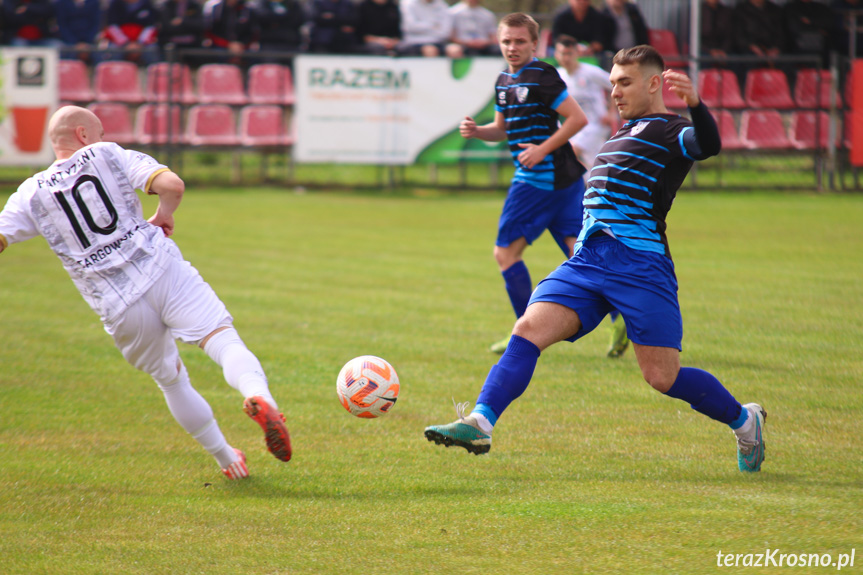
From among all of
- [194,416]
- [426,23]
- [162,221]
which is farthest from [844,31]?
[194,416]

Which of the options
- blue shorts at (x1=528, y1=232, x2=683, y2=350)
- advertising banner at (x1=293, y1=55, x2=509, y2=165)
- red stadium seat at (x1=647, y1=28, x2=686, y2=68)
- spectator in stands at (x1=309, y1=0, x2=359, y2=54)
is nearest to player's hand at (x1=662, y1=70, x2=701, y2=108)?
blue shorts at (x1=528, y1=232, x2=683, y2=350)

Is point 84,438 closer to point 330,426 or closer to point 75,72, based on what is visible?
point 330,426

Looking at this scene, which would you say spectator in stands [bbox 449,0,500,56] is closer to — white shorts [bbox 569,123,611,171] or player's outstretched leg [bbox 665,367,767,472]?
white shorts [bbox 569,123,611,171]

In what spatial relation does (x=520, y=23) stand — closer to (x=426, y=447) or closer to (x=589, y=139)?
(x=426, y=447)

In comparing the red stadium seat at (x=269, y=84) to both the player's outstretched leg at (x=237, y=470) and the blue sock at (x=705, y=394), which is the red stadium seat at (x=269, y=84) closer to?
the player's outstretched leg at (x=237, y=470)

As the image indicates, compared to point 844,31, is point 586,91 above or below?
below

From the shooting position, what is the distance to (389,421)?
545cm

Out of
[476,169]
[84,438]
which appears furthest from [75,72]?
[84,438]

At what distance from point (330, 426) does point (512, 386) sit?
1.51m

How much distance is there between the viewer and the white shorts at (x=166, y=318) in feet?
13.6

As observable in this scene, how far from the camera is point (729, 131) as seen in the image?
57.6 ft

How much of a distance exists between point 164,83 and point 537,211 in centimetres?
1218

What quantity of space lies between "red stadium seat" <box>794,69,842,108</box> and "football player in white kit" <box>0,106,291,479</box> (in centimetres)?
1568

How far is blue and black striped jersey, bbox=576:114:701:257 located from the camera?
13.8 feet
